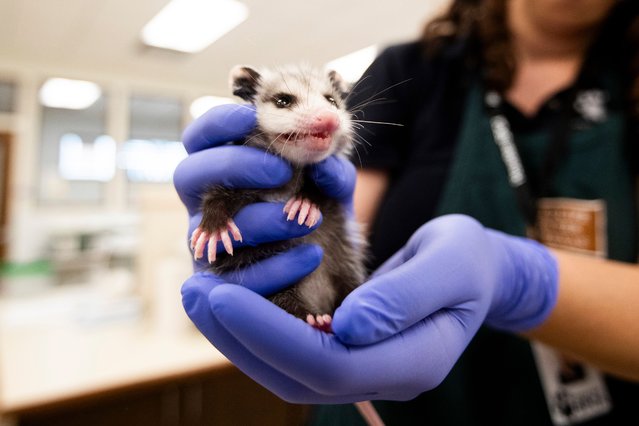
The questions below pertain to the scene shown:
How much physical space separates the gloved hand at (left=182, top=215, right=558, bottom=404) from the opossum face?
0.21 m

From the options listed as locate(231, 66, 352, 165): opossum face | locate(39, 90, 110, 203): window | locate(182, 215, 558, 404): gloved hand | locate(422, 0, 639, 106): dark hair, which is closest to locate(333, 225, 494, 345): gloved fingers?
locate(182, 215, 558, 404): gloved hand

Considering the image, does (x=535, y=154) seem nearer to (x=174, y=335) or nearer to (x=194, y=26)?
(x=194, y=26)

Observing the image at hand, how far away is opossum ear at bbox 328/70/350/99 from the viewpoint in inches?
25.6

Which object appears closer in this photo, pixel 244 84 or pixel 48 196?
pixel 244 84

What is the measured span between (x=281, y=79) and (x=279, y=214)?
0.69 ft

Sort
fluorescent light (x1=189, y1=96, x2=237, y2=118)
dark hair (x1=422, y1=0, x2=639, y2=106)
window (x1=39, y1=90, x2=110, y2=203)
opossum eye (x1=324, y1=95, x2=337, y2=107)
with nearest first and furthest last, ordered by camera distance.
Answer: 1. fluorescent light (x1=189, y1=96, x2=237, y2=118)
2. opossum eye (x1=324, y1=95, x2=337, y2=107)
3. dark hair (x1=422, y1=0, x2=639, y2=106)
4. window (x1=39, y1=90, x2=110, y2=203)

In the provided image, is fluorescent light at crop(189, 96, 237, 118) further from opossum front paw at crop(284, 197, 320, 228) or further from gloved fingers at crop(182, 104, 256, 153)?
opossum front paw at crop(284, 197, 320, 228)

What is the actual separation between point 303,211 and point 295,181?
103mm

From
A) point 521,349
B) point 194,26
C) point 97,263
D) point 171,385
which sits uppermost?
point 194,26

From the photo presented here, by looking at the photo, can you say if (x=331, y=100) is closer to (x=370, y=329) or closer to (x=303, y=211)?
(x=303, y=211)

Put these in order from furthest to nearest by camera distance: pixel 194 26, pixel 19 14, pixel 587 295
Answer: pixel 587 295 → pixel 19 14 → pixel 194 26

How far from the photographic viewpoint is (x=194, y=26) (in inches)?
22.0

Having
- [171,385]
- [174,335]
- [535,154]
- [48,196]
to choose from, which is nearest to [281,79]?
[535,154]

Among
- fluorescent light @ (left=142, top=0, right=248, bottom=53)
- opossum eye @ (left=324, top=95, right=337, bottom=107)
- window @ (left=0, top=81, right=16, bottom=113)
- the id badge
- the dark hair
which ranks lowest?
the id badge
